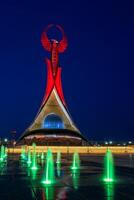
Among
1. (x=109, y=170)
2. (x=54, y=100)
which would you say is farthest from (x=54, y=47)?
(x=109, y=170)

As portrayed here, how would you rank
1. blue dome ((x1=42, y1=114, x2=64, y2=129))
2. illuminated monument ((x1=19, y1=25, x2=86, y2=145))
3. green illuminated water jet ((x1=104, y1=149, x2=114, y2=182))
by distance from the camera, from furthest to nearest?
1. blue dome ((x1=42, y1=114, x2=64, y2=129))
2. illuminated monument ((x1=19, y1=25, x2=86, y2=145))
3. green illuminated water jet ((x1=104, y1=149, x2=114, y2=182))

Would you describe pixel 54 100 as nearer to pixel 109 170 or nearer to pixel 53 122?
pixel 53 122

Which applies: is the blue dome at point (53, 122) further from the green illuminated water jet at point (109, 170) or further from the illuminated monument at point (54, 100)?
the green illuminated water jet at point (109, 170)

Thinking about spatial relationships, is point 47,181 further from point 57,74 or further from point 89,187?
point 57,74

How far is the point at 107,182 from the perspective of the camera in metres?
14.3

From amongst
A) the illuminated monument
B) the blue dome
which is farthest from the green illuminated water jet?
the blue dome

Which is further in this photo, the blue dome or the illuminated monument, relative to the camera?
the blue dome

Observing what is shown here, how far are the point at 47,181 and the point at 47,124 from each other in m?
62.7

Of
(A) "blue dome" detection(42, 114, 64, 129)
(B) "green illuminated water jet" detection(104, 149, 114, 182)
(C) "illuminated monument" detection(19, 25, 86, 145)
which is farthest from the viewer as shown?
(A) "blue dome" detection(42, 114, 64, 129)

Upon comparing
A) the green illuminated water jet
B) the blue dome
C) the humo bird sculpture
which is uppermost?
the humo bird sculpture

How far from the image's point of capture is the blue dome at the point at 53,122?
248 feet

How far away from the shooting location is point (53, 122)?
76.7m

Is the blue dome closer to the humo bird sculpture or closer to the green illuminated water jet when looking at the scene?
the humo bird sculpture

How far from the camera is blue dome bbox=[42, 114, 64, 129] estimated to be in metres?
75.5
